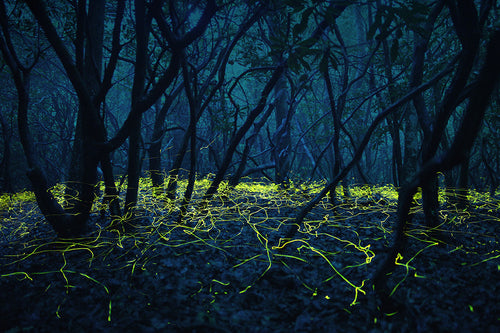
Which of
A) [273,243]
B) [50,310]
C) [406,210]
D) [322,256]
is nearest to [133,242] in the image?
[50,310]

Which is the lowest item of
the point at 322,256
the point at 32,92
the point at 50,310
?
the point at 50,310

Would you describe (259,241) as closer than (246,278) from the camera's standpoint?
No

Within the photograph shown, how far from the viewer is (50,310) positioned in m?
1.61

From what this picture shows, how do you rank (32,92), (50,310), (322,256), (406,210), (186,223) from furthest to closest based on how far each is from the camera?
(32,92), (186,223), (322,256), (50,310), (406,210)

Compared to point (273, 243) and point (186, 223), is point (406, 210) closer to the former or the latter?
point (273, 243)

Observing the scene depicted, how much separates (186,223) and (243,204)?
959 millimetres

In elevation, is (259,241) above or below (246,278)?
above

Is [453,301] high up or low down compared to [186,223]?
down

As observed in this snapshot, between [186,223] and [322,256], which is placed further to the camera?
[186,223]

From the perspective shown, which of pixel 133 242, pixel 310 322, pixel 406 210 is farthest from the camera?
pixel 133 242

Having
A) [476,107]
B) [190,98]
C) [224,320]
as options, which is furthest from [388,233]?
[190,98]

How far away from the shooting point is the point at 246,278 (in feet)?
6.20

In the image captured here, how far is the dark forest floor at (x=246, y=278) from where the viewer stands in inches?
57.2

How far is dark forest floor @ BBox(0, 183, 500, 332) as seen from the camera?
4.76 feet
